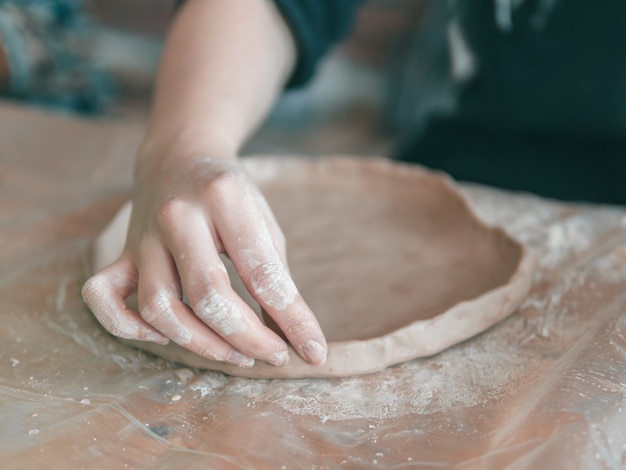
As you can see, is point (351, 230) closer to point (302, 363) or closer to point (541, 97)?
point (302, 363)

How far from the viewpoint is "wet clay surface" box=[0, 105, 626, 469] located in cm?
61

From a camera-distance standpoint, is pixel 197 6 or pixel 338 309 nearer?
pixel 338 309

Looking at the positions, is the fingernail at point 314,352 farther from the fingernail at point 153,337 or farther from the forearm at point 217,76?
the forearm at point 217,76

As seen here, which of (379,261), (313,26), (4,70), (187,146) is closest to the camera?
(187,146)

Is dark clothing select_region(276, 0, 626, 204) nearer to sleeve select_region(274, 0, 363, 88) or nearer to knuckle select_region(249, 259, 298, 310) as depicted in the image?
sleeve select_region(274, 0, 363, 88)

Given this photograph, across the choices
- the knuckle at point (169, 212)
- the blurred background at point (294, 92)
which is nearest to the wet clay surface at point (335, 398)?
the knuckle at point (169, 212)

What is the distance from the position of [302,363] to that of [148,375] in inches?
7.1

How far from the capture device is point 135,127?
1587 millimetres

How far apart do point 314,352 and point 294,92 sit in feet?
4.86

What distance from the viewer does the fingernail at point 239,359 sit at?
0.70 meters

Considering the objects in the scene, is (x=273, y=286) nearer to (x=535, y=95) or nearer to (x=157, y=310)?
(x=157, y=310)

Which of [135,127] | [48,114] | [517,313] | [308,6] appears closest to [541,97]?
[308,6]

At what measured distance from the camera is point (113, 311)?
0.72m

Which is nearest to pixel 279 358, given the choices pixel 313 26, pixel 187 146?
pixel 187 146
